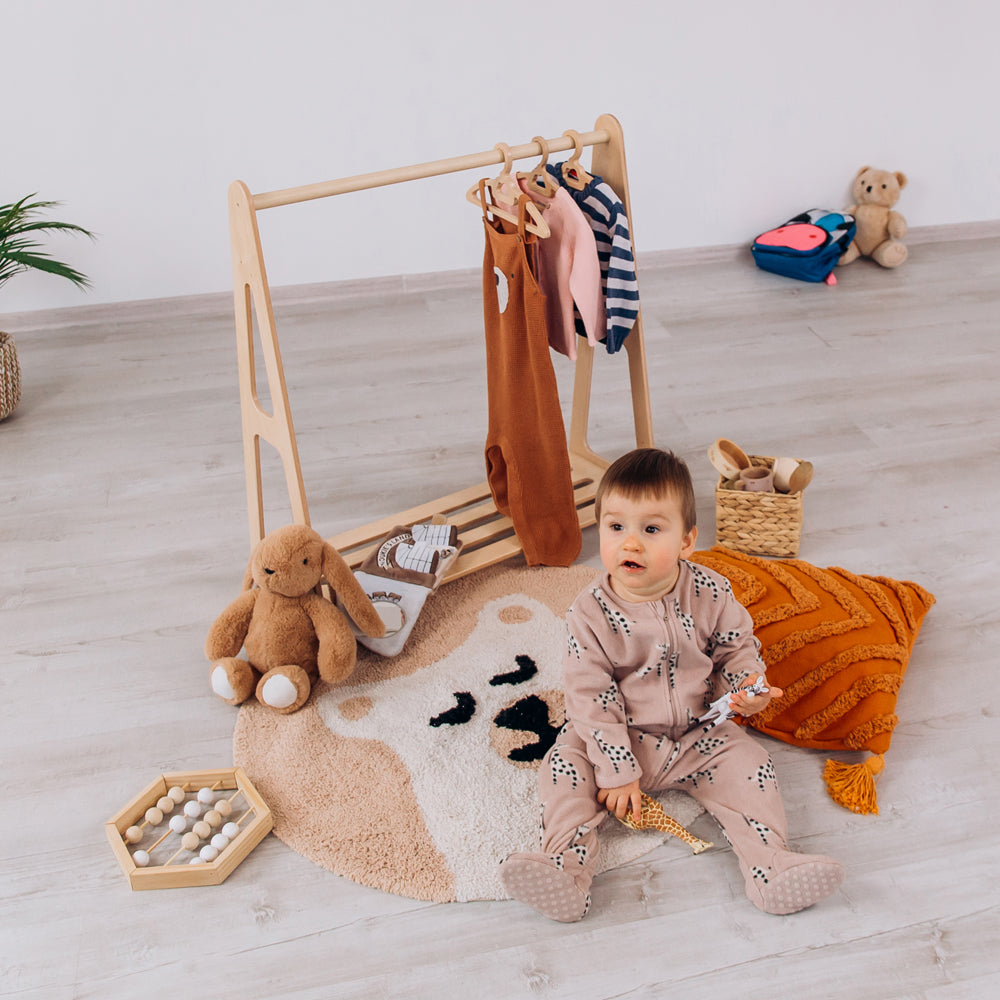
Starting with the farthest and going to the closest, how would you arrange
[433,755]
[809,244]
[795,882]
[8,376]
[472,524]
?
1. [809,244]
2. [8,376]
3. [472,524]
4. [433,755]
5. [795,882]

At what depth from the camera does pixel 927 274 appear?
3.21 metres

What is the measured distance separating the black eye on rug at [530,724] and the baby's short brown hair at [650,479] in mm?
447

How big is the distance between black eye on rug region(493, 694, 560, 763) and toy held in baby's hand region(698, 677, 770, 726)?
26cm

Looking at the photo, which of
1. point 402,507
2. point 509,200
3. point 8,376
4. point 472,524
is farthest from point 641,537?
point 8,376

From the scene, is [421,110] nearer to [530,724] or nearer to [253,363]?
[253,363]

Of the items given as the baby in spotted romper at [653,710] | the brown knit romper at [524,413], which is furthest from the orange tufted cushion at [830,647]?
the brown knit romper at [524,413]

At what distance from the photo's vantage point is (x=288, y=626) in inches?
64.9

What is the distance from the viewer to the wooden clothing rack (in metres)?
1.61

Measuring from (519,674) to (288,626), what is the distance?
1.31 ft

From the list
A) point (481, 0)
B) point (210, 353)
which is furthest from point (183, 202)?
point (481, 0)

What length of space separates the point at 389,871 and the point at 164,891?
0.31m

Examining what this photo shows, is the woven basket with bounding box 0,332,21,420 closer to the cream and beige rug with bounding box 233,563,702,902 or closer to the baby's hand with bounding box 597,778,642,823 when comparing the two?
the cream and beige rug with bounding box 233,563,702,902

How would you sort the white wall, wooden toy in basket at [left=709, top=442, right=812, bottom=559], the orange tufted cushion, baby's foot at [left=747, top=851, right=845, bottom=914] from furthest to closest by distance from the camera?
the white wall < wooden toy in basket at [left=709, top=442, right=812, bottom=559] < the orange tufted cushion < baby's foot at [left=747, top=851, right=845, bottom=914]

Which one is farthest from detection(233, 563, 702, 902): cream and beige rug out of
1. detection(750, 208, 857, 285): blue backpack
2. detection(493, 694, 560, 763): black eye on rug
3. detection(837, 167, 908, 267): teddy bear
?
detection(837, 167, 908, 267): teddy bear
